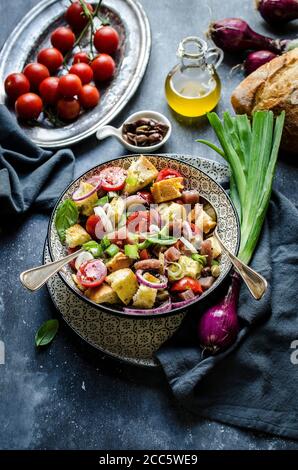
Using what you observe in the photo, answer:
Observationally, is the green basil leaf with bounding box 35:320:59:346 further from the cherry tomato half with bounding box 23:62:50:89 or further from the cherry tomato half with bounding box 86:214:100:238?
the cherry tomato half with bounding box 23:62:50:89

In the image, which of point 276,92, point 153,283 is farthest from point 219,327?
point 276,92

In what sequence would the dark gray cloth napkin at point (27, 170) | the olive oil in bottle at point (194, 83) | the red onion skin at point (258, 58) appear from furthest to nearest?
the red onion skin at point (258, 58), the olive oil in bottle at point (194, 83), the dark gray cloth napkin at point (27, 170)

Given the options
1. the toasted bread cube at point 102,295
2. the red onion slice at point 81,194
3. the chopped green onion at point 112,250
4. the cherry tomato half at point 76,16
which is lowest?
the toasted bread cube at point 102,295

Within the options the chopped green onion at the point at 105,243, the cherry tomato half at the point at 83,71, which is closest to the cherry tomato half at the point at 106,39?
the cherry tomato half at the point at 83,71

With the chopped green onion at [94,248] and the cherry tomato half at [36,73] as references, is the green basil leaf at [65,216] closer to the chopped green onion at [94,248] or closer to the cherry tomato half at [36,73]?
the chopped green onion at [94,248]

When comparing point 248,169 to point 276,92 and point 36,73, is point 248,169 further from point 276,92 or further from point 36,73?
point 36,73
